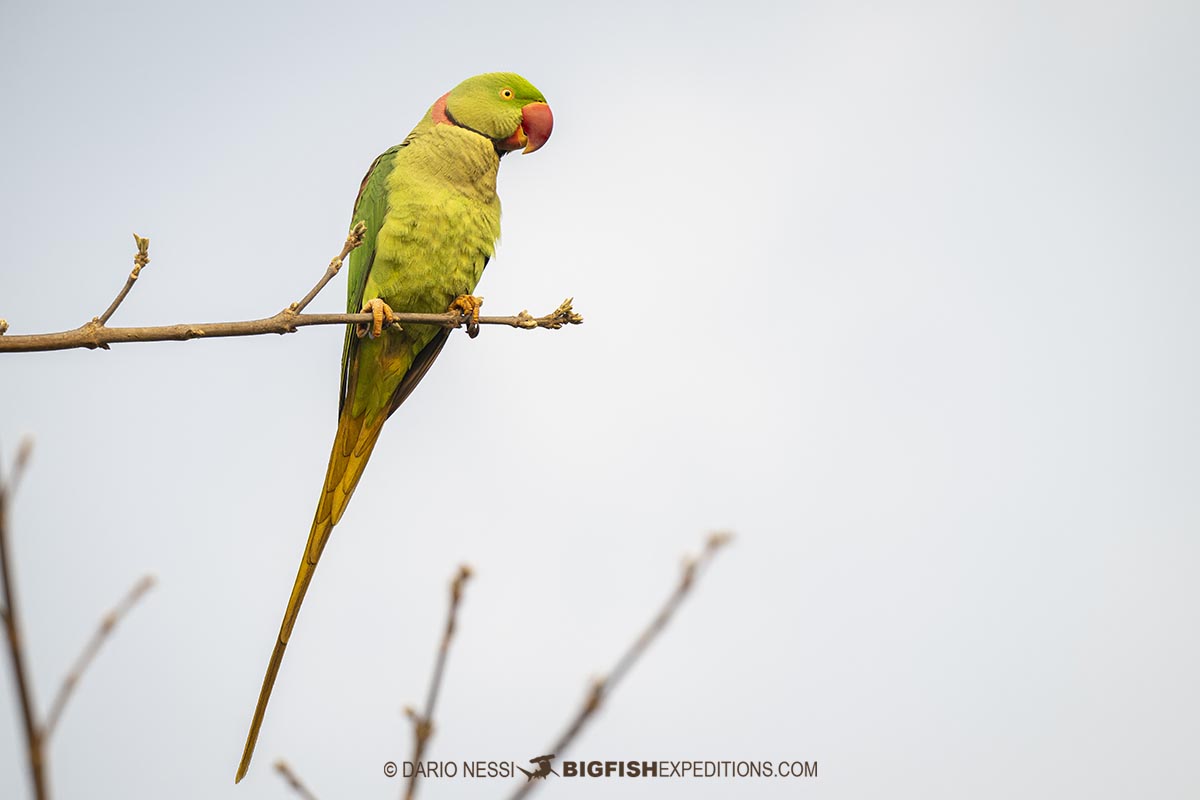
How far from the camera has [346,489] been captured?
11.0 ft

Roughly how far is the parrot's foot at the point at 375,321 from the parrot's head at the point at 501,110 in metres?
1.00

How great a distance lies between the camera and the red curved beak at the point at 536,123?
4.13m

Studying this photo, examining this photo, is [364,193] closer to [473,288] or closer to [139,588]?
[473,288]

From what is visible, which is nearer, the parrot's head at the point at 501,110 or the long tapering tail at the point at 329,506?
the long tapering tail at the point at 329,506

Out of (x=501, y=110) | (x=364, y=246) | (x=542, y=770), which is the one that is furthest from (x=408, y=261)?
(x=542, y=770)

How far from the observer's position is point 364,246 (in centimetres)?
366

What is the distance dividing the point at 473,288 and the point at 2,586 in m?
3.14

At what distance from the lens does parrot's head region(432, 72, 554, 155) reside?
4020 millimetres

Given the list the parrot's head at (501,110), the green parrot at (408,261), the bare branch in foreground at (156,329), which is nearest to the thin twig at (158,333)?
the bare branch in foreground at (156,329)

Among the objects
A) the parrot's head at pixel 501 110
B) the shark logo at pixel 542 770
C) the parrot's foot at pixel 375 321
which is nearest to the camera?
the shark logo at pixel 542 770

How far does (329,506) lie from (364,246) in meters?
1.03

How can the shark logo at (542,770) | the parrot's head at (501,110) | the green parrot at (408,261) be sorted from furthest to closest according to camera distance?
1. the parrot's head at (501,110)
2. the green parrot at (408,261)
3. the shark logo at (542,770)

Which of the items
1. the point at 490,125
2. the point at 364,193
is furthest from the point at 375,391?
the point at 490,125

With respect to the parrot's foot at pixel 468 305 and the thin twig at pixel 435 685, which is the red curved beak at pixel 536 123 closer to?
the parrot's foot at pixel 468 305
